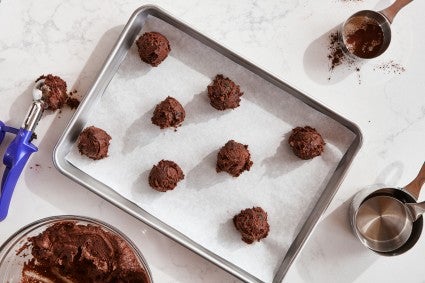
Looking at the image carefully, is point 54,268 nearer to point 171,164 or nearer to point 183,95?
point 171,164

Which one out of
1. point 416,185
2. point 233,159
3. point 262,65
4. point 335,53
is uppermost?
point 335,53

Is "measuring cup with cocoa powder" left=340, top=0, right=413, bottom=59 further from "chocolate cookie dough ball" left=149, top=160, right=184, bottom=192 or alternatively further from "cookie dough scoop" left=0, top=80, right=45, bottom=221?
"cookie dough scoop" left=0, top=80, right=45, bottom=221

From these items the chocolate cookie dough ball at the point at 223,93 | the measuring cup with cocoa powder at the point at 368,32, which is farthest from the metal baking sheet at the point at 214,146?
the measuring cup with cocoa powder at the point at 368,32

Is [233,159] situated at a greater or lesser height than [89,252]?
greater

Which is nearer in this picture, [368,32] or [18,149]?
[18,149]

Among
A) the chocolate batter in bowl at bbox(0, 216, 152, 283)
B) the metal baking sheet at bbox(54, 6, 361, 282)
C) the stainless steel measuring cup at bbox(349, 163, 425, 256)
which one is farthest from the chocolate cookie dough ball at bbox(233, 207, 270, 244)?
the chocolate batter in bowl at bbox(0, 216, 152, 283)

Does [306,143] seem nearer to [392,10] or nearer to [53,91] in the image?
[392,10]

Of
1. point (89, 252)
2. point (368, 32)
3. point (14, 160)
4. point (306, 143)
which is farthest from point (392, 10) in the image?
point (14, 160)

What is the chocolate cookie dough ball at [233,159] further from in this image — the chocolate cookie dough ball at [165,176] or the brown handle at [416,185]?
the brown handle at [416,185]
